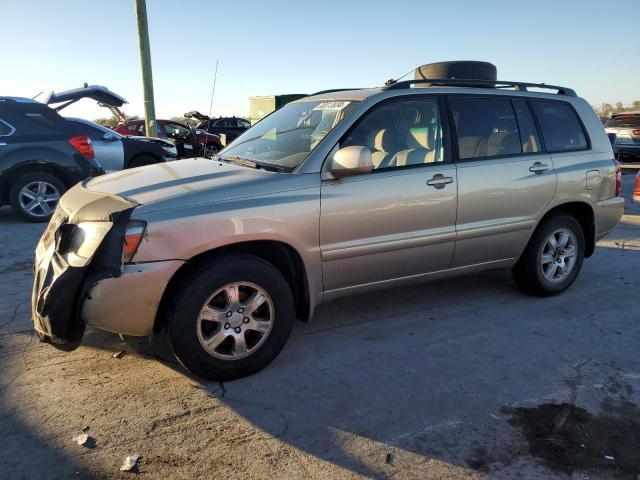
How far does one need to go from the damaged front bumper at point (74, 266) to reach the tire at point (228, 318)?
454 millimetres

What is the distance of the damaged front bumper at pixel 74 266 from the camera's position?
111 inches

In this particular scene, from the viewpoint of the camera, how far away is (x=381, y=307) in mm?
4477

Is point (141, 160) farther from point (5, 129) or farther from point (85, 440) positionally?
point (85, 440)

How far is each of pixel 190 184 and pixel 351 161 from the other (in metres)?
Answer: 1.02

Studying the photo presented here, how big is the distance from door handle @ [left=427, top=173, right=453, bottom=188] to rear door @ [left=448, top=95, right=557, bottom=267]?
5.7 inches

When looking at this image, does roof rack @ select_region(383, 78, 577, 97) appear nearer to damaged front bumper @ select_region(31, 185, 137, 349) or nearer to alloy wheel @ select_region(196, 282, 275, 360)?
alloy wheel @ select_region(196, 282, 275, 360)

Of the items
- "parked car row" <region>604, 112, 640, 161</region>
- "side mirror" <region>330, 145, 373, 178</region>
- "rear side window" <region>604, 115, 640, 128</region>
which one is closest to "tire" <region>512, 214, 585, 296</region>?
"side mirror" <region>330, 145, 373, 178</region>

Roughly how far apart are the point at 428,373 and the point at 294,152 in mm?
1734

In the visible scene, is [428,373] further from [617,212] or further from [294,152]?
[617,212]

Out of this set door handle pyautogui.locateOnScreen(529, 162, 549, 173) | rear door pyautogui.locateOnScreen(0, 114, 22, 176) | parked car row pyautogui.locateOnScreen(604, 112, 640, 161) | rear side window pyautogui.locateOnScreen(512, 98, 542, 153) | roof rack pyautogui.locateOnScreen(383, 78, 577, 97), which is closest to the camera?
roof rack pyautogui.locateOnScreen(383, 78, 577, 97)

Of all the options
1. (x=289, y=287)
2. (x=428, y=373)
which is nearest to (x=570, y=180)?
Answer: (x=428, y=373)

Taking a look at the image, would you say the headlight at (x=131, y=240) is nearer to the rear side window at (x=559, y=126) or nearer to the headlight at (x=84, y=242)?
the headlight at (x=84, y=242)

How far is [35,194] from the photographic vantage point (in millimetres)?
7574

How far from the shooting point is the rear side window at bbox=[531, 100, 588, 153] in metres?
4.61
